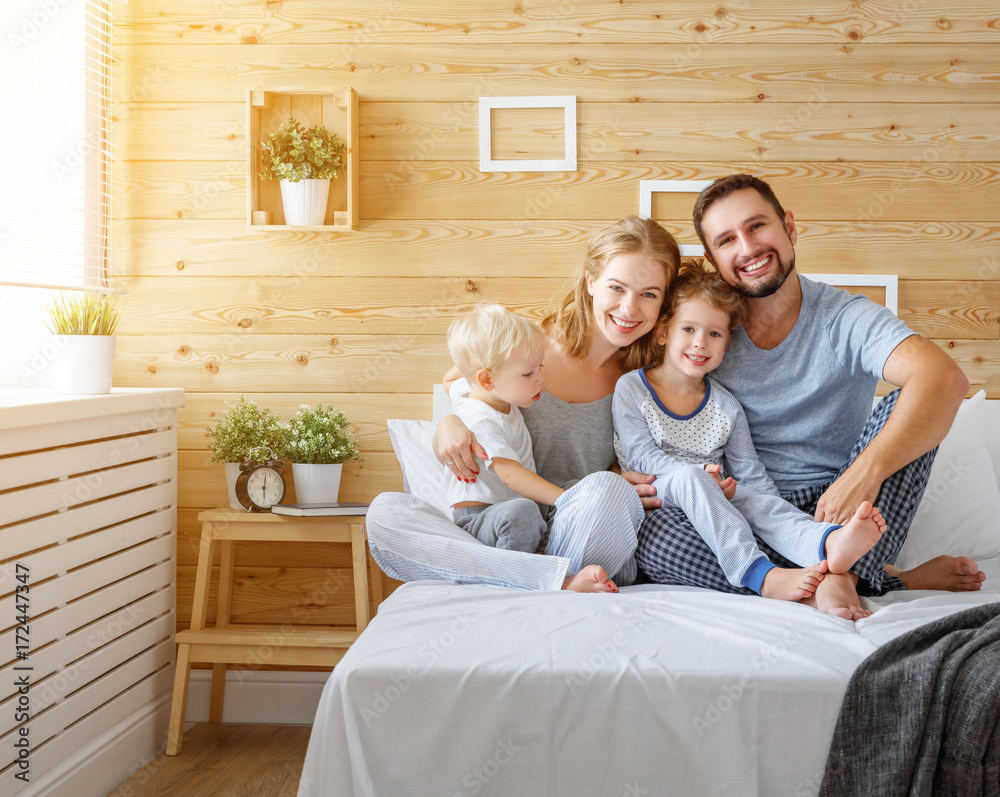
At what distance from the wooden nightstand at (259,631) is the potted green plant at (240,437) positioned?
104 mm

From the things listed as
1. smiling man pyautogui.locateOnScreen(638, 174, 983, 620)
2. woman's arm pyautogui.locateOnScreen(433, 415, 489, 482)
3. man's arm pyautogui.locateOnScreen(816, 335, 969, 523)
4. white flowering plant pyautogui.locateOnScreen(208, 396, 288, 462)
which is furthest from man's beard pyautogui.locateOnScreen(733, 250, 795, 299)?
white flowering plant pyautogui.locateOnScreen(208, 396, 288, 462)

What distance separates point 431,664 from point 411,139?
155 cm

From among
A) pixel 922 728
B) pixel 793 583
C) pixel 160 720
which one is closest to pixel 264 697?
pixel 160 720

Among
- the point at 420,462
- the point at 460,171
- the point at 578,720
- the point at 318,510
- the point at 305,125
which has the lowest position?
the point at 578,720

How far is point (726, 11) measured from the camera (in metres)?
2.15

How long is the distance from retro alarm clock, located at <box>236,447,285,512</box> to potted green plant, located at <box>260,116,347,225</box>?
643mm

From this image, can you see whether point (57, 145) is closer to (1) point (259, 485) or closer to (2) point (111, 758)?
(1) point (259, 485)

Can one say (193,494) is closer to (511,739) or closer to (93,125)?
(93,125)

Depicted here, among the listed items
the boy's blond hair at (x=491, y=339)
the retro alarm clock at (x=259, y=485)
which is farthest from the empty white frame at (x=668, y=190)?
the retro alarm clock at (x=259, y=485)

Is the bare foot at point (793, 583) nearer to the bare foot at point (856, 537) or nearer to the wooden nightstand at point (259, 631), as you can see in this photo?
the bare foot at point (856, 537)

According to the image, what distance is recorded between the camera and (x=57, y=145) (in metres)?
2.05

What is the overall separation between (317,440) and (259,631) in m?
0.49

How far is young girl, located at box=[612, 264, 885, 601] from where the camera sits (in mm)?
1486

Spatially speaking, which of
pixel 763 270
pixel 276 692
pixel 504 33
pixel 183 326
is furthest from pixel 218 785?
pixel 504 33
